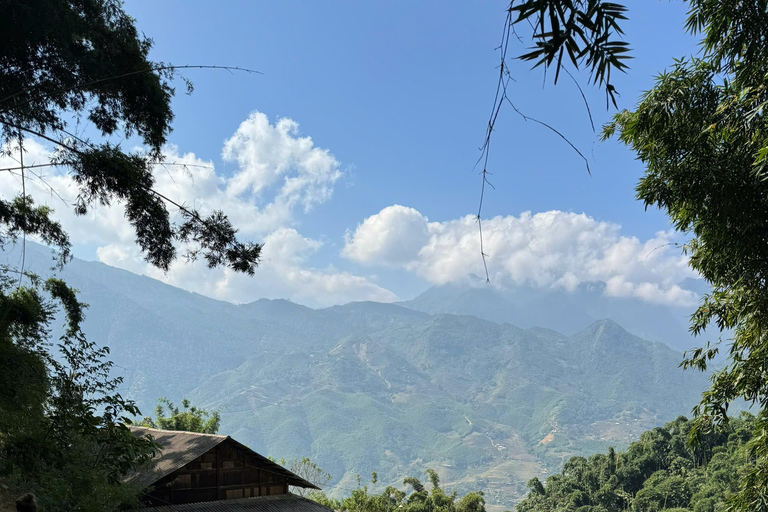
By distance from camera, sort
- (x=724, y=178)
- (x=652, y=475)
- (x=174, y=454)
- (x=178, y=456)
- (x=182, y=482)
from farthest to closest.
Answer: (x=652, y=475) < (x=174, y=454) < (x=178, y=456) < (x=182, y=482) < (x=724, y=178)

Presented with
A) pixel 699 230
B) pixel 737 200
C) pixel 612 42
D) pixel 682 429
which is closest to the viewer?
pixel 612 42

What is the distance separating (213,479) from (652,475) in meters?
41.4

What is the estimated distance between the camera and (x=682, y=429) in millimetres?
45031

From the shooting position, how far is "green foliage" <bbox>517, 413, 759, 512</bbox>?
38219 millimetres

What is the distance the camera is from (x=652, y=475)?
4384 centimetres

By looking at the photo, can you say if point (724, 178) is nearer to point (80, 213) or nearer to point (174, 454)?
point (80, 213)

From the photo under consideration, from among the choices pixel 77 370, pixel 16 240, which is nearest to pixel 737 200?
pixel 77 370

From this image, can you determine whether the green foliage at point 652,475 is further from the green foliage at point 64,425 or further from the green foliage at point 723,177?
the green foliage at point 64,425

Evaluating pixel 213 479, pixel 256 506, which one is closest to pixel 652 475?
pixel 256 506

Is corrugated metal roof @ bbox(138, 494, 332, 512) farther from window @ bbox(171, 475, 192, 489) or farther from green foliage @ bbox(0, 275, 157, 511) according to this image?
green foliage @ bbox(0, 275, 157, 511)

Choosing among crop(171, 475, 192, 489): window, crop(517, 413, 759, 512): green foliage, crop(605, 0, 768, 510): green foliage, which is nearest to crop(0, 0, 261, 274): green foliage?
crop(605, 0, 768, 510): green foliage

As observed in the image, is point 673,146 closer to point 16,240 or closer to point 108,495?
point 108,495

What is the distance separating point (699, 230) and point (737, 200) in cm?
94

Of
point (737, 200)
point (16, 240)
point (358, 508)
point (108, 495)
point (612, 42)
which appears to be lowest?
point (358, 508)
